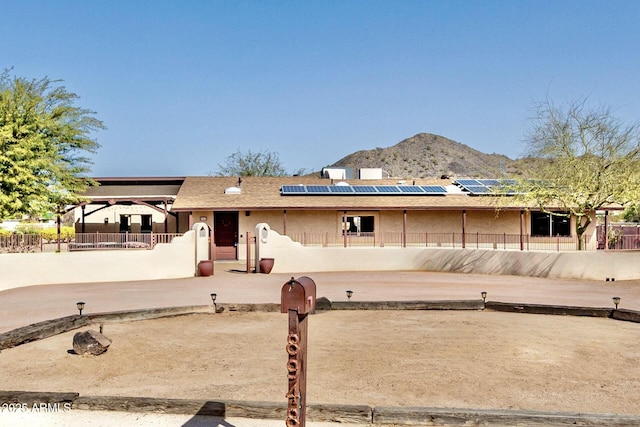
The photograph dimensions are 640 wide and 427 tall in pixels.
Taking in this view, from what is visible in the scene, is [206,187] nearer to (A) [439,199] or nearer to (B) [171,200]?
(B) [171,200]

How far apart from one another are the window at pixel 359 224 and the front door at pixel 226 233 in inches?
245

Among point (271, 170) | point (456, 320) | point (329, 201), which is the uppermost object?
point (271, 170)

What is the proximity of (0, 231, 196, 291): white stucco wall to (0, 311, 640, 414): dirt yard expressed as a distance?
1179 cm

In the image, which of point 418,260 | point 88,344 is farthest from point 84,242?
point 88,344

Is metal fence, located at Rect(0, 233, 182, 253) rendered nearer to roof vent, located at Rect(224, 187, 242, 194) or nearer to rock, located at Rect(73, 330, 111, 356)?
roof vent, located at Rect(224, 187, 242, 194)

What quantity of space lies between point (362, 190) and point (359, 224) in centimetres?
254

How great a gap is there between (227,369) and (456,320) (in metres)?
6.48

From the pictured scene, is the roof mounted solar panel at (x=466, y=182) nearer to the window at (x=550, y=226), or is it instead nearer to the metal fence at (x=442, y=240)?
the window at (x=550, y=226)

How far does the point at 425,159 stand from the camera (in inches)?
5615

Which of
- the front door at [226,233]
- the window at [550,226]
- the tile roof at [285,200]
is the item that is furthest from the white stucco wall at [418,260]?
the window at [550,226]

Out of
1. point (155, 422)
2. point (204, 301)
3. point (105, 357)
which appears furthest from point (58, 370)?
point (204, 301)

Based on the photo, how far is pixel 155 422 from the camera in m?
6.52

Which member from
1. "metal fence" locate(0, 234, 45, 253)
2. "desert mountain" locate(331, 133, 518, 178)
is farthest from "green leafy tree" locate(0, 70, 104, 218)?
"desert mountain" locate(331, 133, 518, 178)

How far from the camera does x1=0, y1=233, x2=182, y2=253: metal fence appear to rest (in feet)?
76.0
